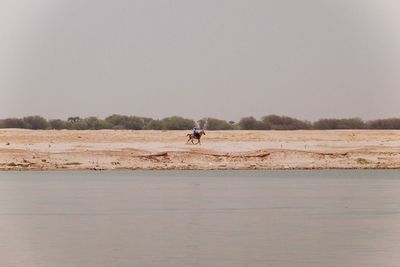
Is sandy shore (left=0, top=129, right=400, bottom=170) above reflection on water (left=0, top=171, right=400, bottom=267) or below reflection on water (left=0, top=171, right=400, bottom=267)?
above

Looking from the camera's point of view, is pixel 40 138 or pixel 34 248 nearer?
pixel 34 248

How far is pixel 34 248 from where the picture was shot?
1560 centimetres

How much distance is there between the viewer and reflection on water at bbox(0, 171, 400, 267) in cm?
1469

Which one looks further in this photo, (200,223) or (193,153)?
(193,153)

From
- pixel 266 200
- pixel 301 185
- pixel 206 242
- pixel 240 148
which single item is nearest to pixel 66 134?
pixel 240 148

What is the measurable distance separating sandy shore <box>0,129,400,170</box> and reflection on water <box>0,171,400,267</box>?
34.4ft

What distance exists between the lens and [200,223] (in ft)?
63.3

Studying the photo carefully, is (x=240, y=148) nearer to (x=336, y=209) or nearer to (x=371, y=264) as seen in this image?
(x=336, y=209)

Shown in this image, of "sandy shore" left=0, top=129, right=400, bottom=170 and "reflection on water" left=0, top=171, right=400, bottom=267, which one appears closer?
"reflection on water" left=0, top=171, right=400, bottom=267

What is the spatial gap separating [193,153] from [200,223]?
26.4 meters

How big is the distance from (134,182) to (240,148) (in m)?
14.5

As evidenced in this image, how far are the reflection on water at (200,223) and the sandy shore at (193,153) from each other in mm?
10497

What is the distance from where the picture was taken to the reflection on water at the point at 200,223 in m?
14.7

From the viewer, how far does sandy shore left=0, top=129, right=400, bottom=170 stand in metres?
44.1
